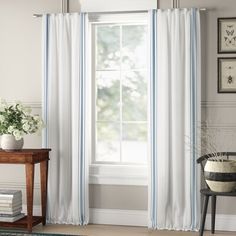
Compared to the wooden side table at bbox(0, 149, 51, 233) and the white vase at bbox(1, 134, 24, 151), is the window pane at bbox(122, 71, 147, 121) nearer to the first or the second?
the wooden side table at bbox(0, 149, 51, 233)

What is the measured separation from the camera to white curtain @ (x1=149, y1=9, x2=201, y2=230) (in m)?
5.25

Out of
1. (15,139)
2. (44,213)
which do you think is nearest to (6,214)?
(44,213)

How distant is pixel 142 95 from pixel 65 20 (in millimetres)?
1154

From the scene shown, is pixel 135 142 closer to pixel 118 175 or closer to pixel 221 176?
pixel 118 175

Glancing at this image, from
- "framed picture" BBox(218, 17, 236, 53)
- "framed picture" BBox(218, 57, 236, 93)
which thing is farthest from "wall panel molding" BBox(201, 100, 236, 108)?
"framed picture" BBox(218, 17, 236, 53)

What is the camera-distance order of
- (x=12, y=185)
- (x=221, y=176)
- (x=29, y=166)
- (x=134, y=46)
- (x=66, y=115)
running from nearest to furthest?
(x=221, y=176), (x=29, y=166), (x=66, y=115), (x=134, y=46), (x=12, y=185)

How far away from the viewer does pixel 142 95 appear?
18.7 ft

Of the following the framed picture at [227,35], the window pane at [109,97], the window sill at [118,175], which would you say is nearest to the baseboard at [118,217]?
the window sill at [118,175]

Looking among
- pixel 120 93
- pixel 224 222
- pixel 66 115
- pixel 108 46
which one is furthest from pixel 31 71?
pixel 224 222

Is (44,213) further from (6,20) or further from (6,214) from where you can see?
(6,20)

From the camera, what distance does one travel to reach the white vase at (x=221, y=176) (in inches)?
187

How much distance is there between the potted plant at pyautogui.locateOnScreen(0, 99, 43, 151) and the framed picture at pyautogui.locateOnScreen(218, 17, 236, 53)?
79.4 inches

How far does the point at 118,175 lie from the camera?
558 cm

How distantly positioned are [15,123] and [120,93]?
1191 millimetres
